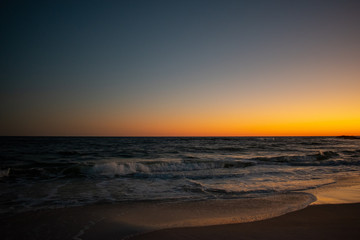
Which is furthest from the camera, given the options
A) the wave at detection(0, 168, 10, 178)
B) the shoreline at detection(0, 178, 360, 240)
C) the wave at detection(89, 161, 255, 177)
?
the wave at detection(89, 161, 255, 177)

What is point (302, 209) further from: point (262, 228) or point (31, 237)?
point (31, 237)

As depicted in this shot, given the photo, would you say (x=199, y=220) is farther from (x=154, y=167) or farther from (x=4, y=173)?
(x=4, y=173)

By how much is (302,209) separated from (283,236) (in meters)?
2.15

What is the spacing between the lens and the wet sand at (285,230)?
12.1 feet

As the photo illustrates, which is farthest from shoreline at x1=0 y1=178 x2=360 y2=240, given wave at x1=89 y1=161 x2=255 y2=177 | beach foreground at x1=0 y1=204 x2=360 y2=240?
wave at x1=89 y1=161 x2=255 y2=177

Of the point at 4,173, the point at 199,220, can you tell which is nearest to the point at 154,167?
the point at 4,173

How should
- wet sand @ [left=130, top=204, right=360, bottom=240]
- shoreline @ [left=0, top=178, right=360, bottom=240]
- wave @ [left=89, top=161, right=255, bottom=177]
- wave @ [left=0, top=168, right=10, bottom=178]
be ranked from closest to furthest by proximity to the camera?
wet sand @ [left=130, top=204, right=360, bottom=240] < shoreline @ [left=0, top=178, right=360, bottom=240] < wave @ [left=0, top=168, right=10, bottom=178] < wave @ [left=89, top=161, right=255, bottom=177]

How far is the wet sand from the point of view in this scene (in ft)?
12.1

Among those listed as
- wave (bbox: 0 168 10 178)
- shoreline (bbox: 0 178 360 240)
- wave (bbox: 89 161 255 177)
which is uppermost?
shoreline (bbox: 0 178 360 240)

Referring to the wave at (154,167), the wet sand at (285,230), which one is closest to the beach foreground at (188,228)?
the wet sand at (285,230)

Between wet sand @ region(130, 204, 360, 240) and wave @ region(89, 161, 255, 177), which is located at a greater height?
wet sand @ region(130, 204, 360, 240)

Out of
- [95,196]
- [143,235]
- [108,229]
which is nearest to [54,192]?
[95,196]

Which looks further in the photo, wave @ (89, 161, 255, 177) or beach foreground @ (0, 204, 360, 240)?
wave @ (89, 161, 255, 177)

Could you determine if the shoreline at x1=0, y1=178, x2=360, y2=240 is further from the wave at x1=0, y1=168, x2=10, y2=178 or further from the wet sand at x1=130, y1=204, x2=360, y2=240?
the wave at x1=0, y1=168, x2=10, y2=178
